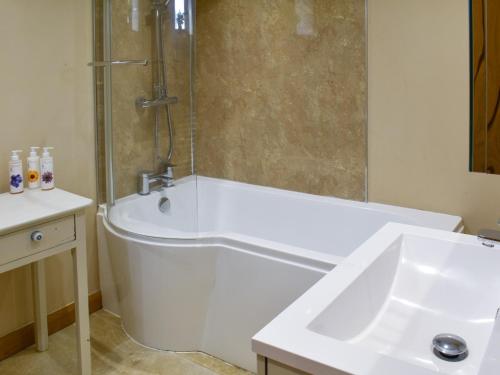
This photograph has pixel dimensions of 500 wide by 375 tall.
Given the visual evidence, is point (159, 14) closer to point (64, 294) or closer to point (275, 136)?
point (275, 136)

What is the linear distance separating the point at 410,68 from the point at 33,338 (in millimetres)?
2272

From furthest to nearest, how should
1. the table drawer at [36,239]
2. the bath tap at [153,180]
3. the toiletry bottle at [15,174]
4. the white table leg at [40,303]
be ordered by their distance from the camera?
the bath tap at [153,180]
the white table leg at [40,303]
the toiletry bottle at [15,174]
the table drawer at [36,239]

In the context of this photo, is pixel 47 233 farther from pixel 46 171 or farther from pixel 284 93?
pixel 284 93

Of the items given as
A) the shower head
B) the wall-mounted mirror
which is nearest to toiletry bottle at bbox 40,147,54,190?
the shower head

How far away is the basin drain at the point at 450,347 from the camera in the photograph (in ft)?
3.51

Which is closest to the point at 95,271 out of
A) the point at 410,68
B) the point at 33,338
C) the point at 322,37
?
the point at 33,338

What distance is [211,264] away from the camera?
91.4 inches

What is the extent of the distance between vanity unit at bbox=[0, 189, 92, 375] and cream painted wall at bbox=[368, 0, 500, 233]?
1.48 metres

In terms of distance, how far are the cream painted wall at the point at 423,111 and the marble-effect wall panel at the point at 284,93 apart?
9cm

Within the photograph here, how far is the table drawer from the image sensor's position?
1.78 meters

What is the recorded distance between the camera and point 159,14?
2.62 meters

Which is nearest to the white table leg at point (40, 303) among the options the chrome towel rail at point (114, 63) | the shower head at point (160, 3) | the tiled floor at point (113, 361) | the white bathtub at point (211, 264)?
the tiled floor at point (113, 361)

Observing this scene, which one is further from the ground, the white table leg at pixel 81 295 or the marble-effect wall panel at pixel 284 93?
the marble-effect wall panel at pixel 284 93

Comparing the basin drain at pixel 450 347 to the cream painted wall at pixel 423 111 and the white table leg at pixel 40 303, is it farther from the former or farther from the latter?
the white table leg at pixel 40 303
